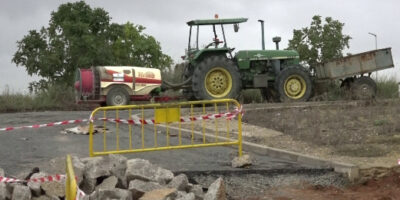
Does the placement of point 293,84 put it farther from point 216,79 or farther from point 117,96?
point 117,96

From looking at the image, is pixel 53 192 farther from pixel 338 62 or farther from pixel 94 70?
pixel 338 62

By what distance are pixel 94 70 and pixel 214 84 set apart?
4.01 m

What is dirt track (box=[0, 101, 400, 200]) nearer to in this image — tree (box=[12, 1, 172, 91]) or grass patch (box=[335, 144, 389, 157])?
grass patch (box=[335, 144, 389, 157])

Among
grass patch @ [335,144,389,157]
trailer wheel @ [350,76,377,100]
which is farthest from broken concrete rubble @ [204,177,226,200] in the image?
trailer wheel @ [350,76,377,100]

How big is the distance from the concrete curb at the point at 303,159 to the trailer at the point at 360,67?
995cm

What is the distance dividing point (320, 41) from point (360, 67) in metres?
5.63

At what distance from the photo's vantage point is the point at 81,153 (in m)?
10.6

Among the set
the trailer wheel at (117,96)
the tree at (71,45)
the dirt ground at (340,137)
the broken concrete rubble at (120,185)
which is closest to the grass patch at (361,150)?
the dirt ground at (340,137)

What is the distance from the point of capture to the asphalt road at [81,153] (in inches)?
374

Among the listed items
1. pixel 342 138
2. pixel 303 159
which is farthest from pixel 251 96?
pixel 303 159

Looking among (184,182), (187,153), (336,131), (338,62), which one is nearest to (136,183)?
(184,182)

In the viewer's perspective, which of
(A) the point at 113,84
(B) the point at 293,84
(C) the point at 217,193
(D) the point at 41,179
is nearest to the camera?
(C) the point at 217,193

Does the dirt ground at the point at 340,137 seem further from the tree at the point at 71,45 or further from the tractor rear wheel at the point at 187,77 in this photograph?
the tree at the point at 71,45

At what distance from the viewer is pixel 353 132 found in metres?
12.3
